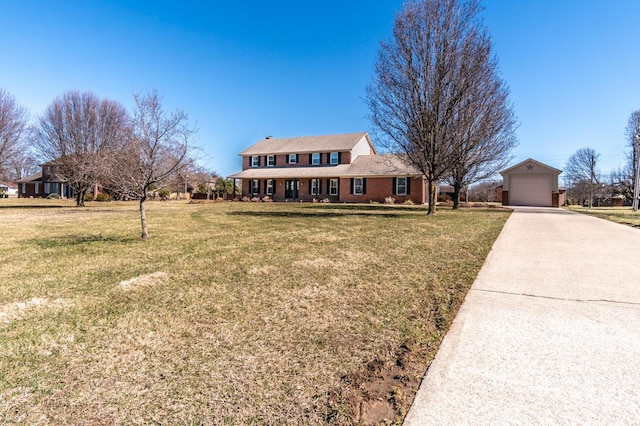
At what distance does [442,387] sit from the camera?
2.29m

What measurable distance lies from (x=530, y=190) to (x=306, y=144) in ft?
79.6

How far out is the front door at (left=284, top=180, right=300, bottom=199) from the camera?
33.3m

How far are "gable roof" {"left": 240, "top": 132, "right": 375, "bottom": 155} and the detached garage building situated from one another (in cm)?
1606

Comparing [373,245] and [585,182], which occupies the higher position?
[585,182]

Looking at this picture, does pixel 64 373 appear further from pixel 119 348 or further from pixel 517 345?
pixel 517 345

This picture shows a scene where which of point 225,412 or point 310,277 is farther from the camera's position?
point 310,277

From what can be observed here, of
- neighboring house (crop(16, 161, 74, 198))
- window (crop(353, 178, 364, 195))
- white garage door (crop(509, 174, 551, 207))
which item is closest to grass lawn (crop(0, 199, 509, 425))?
window (crop(353, 178, 364, 195))

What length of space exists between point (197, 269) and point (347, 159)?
28.3 metres

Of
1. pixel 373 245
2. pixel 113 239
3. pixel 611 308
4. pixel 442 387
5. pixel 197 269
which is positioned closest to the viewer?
pixel 442 387

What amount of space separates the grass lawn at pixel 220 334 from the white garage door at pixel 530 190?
32.4 m

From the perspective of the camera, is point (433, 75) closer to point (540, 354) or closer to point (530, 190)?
point (540, 354)

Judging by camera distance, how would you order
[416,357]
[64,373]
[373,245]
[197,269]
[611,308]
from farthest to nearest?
[373,245], [197,269], [611,308], [416,357], [64,373]

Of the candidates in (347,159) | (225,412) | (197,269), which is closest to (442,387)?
(225,412)

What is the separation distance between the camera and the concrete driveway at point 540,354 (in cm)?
203
